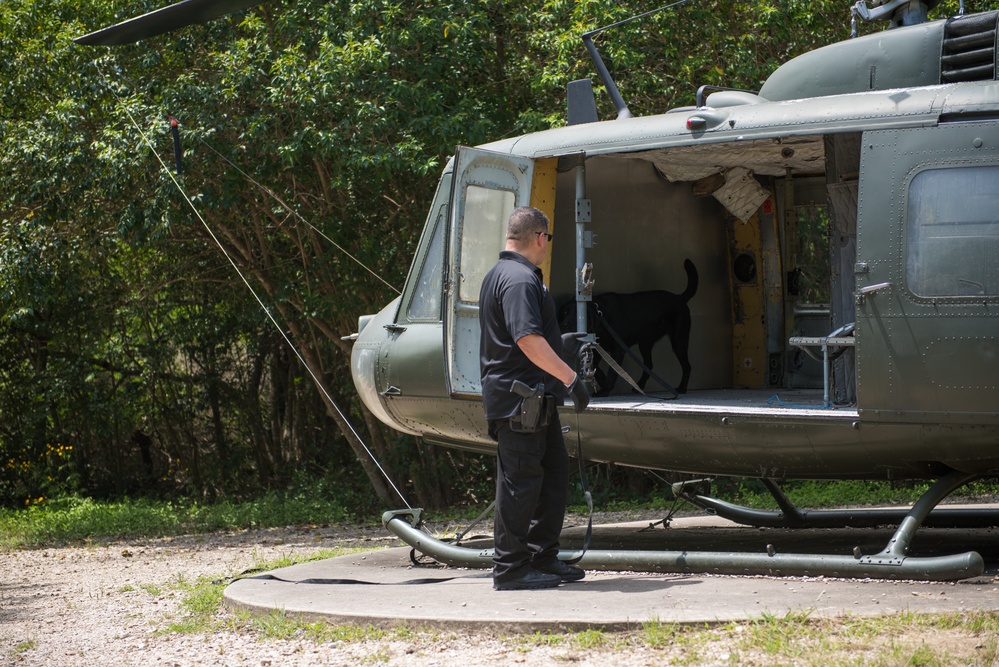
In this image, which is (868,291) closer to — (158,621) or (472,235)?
(472,235)

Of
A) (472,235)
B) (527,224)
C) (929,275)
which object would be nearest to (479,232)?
(472,235)

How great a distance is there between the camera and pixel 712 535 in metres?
7.77

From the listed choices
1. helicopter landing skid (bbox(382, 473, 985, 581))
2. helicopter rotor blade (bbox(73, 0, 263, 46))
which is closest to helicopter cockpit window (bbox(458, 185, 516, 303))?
helicopter landing skid (bbox(382, 473, 985, 581))

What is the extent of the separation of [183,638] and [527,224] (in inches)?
104

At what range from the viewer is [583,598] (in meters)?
5.20

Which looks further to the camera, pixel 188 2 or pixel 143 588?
pixel 143 588

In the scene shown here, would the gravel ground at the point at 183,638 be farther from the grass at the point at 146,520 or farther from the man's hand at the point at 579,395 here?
the grass at the point at 146,520

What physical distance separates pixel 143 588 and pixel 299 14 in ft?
19.9

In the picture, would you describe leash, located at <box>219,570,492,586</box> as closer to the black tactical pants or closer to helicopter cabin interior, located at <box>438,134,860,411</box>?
the black tactical pants

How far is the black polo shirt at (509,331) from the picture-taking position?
5449 mm

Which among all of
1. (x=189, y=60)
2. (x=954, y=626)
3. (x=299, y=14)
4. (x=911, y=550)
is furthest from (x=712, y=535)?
(x=189, y=60)

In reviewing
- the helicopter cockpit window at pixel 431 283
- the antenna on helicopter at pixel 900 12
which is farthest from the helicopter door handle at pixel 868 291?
the helicopter cockpit window at pixel 431 283

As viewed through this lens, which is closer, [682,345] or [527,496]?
[527,496]

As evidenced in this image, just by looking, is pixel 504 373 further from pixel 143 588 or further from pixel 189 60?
pixel 189 60
